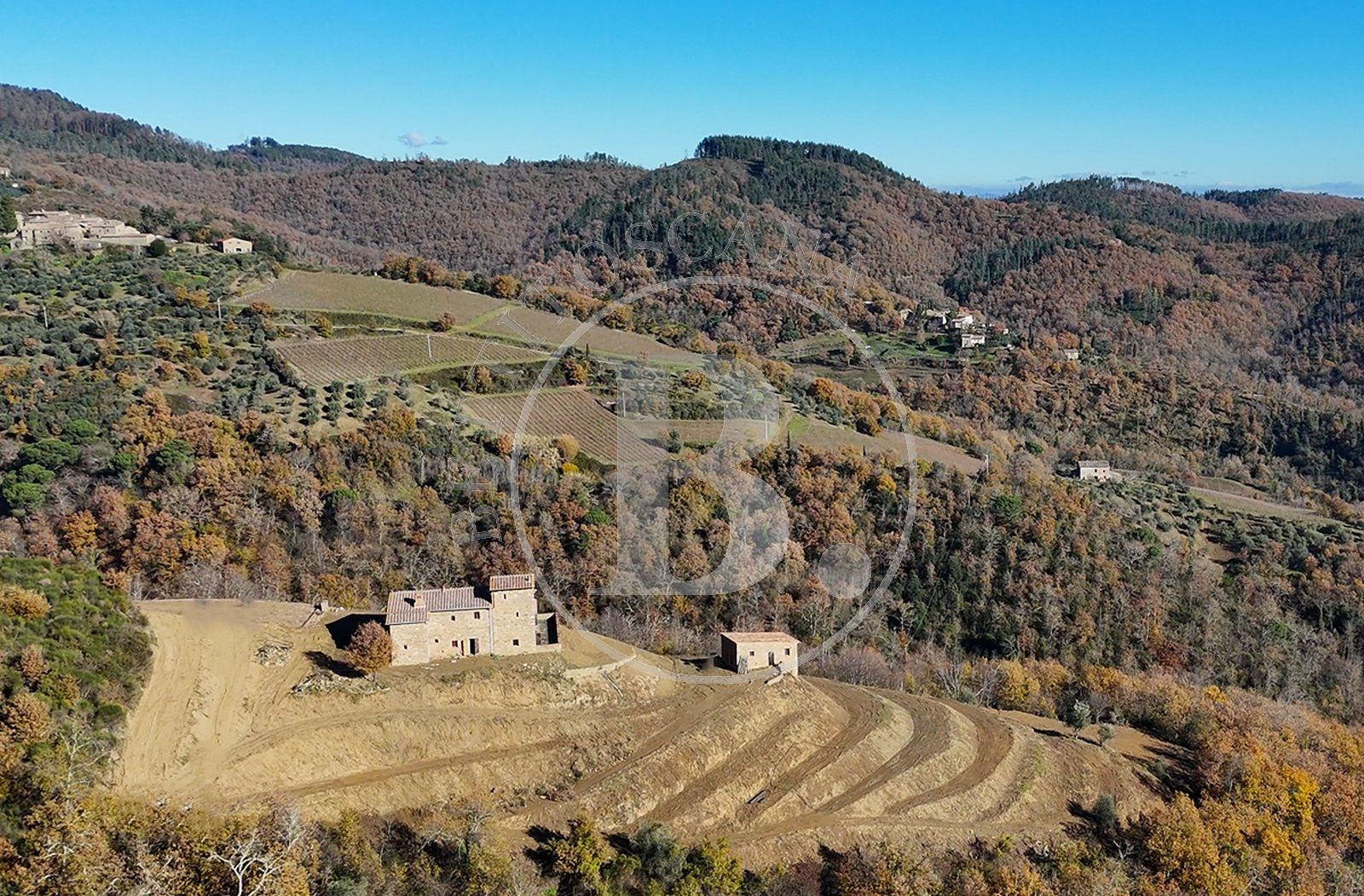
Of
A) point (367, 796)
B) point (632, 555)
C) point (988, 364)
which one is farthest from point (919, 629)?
point (988, 364)

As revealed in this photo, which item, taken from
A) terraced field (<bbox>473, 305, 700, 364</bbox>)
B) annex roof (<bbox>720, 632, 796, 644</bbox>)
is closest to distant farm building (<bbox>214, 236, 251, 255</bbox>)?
terraced field (<bbox>473, 305, 700, 364</bbox>)

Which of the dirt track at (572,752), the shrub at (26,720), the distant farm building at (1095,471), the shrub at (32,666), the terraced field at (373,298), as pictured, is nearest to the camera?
the shrub at (26,720)

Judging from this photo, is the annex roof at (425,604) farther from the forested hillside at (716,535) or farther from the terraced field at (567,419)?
the terraced field at (567,419)

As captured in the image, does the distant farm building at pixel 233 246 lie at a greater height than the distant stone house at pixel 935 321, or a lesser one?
greater

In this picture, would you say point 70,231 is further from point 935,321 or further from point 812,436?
point 935,321

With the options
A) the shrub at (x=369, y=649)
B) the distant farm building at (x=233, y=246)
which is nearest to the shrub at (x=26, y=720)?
the shrub at (x=369, y=649)

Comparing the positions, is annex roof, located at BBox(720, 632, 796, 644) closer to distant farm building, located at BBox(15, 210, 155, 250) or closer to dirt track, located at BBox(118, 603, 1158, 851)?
dirt track, located at BBox(118, 603, 1158, 851)

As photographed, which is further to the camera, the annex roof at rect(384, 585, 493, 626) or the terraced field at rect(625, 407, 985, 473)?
the terraced field at rect(625, 407, 985, 473)
